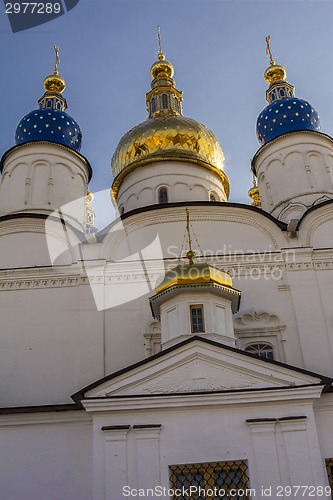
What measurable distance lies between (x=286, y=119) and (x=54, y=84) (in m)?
7.20

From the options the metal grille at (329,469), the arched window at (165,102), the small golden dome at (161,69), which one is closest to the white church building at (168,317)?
the metal grille at (329,469)

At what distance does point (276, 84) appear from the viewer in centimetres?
1569

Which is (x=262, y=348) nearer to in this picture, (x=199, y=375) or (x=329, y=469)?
(x=199, y=375)

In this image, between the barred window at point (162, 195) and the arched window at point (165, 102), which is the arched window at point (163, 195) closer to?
the barred window at point (162, 195)

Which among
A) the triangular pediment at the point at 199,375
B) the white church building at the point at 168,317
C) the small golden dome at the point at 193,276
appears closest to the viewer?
the white church building at the point at 168,317

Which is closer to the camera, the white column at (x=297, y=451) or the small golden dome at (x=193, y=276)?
the white column at (x=297, y=451)

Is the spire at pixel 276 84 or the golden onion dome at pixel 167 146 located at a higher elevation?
the spire at pixel 276 84

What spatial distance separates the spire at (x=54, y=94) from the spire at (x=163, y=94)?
8.71ft

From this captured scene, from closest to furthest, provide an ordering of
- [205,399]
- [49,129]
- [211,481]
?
1. [211,481]
2. [205,399]
3. [49,129]

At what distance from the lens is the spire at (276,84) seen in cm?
1549

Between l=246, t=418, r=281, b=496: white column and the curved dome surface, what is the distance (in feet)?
27.1

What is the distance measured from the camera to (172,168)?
1344 cm

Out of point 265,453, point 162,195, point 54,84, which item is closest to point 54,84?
point 54,84

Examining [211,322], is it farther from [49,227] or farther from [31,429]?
[49,227]
